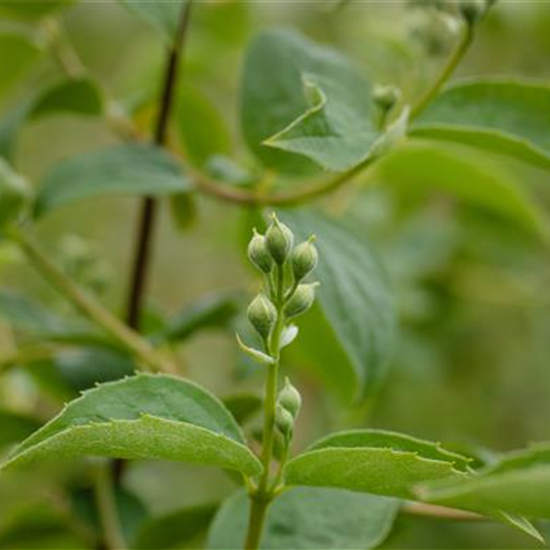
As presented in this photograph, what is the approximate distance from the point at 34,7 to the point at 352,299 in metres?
0.36

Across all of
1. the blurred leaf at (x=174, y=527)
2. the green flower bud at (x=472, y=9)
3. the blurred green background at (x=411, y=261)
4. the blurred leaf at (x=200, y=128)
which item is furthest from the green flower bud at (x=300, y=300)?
the blurred leaf at (x=200, y=128)

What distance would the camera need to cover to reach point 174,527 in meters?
0.88

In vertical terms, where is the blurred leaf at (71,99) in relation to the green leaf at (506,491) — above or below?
below

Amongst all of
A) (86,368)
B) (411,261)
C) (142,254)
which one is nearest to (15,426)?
A: (86,368)

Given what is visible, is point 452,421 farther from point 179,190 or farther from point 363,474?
point 363,474

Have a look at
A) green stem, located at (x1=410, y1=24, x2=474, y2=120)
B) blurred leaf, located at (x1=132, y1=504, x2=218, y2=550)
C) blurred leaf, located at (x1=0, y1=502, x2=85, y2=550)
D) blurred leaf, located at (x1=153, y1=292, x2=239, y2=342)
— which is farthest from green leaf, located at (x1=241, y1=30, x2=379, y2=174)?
blurred leaf, located at (x1=0, y1=502, x2=85, y2=550)

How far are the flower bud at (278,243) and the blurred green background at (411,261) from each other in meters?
0.46

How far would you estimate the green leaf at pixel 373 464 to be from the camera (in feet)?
1.74

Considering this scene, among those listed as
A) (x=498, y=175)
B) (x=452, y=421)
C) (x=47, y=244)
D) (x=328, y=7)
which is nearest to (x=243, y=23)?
(x=498, y=175)

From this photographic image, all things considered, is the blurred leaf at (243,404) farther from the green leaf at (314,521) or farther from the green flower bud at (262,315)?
the green flower bud at (262,315)

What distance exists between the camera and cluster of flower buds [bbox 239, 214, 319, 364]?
0.55m

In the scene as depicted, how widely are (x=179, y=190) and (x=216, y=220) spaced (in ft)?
2.49

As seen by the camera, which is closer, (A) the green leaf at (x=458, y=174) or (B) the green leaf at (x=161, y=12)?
(B) the green leaf at (x=161, y=12)

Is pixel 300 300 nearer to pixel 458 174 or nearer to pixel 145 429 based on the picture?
pixel 145 429
